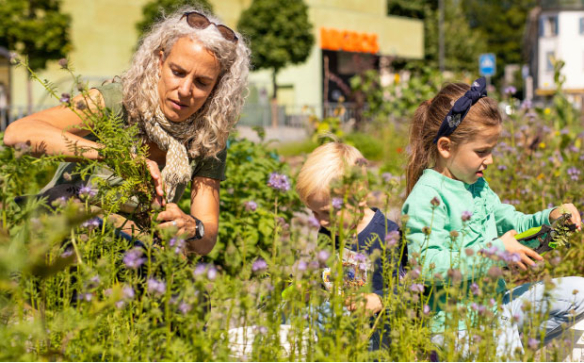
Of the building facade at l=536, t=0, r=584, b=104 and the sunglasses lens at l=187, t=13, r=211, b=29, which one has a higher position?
the building facade at l=536, t=0, r=584, b=104

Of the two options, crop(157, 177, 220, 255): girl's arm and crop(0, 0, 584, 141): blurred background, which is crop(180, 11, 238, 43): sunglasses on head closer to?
crop(157, 177, 220, 255): girl's arm

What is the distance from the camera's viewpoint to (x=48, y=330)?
1.82 m

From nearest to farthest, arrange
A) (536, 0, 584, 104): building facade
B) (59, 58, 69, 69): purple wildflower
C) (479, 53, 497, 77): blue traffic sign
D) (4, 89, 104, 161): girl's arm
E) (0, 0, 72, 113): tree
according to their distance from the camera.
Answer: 1. (59, 58, 69, 69): purple wildflower
2. (4, 89, 104, 161): girl's arm
3. (0, 0, 72, 113): tree
4. (479, 53, 497, 77): blue traffic sign
5. (536, 0, 584, 104): building facade

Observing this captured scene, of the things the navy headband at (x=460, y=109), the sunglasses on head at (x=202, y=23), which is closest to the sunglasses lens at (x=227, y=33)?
the sunglasses on head at (x=202, y=23)

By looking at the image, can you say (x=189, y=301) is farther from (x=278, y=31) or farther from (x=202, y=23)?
(x=278, y=31)

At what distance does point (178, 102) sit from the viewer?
265 centimetres

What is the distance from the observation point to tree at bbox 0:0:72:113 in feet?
53.5

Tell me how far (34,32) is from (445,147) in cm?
1575

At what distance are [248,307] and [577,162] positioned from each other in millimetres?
3893

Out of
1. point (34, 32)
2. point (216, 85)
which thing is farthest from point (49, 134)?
point (34, 32)

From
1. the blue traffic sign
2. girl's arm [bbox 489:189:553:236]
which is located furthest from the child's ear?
the blue traffic sign

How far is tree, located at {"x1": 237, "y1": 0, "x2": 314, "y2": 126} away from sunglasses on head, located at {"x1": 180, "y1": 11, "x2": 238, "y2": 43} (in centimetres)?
2002

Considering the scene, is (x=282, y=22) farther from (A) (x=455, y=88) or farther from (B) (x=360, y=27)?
(A) (x=455, y=88)

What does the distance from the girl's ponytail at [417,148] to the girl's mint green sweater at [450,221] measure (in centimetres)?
14
